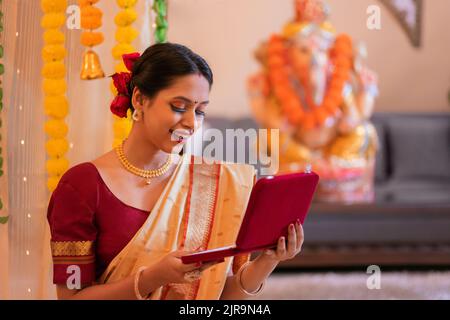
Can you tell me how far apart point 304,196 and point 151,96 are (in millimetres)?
360

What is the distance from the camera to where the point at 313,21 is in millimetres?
4234

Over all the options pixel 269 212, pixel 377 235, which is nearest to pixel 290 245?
pixel 269 212

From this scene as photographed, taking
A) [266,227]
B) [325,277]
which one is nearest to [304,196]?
[266,227]

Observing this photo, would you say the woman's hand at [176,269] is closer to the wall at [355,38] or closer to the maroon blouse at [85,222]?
the maroon blouse at [85,222]

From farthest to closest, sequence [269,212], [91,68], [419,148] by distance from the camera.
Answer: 1. [419,148]
2. [91,68]
3. [269,212]

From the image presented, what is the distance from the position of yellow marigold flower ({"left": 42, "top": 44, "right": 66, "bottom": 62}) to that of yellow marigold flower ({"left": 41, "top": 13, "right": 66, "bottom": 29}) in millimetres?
48

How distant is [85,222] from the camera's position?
1539mm

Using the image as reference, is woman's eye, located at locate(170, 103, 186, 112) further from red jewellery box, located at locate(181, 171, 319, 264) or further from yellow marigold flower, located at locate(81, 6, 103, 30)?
yellow marigold flower, located at locate(81, 6, 103, 30)

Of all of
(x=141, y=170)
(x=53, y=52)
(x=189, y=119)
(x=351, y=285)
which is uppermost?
(x=53, y=52)

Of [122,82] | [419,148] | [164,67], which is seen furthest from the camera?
[419,148]

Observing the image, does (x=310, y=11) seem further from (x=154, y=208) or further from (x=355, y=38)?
(x=154, y=208)

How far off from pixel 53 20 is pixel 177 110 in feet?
1.77

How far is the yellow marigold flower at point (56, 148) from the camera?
1908 mm

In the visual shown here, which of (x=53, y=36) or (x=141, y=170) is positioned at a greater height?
(x=53, y=36)
